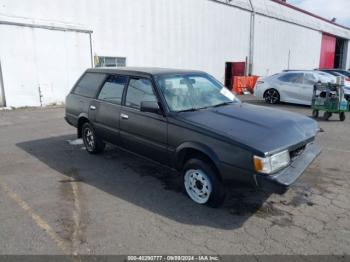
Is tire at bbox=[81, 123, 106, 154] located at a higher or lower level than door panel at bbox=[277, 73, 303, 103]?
lower

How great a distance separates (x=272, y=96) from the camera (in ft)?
42.8

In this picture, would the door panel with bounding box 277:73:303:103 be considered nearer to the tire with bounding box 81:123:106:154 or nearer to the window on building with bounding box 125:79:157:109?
the tire with bounding box 81:123:106:154

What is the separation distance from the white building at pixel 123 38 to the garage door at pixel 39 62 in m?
0.03

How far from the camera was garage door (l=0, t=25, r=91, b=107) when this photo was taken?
11109mm

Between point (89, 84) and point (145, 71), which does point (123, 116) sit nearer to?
point (145, 71)

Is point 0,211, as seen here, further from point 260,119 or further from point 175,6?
point 175,6

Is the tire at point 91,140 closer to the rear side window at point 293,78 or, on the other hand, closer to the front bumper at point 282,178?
the front bumper at point 282,178

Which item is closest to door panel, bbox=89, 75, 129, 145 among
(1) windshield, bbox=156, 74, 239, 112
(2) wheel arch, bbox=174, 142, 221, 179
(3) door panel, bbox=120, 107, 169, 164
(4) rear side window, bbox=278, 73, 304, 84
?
(3) door panel, bbox=120, 107, 169, 164

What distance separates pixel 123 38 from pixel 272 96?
7.33m

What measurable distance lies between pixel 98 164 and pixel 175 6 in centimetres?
1361

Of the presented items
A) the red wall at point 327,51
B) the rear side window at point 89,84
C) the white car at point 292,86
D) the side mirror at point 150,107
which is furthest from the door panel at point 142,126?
the red wall at point 327,51

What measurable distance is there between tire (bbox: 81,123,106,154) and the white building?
6732 mm

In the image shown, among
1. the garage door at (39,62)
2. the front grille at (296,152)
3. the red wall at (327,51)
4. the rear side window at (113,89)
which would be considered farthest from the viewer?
the red wall at (327,51)

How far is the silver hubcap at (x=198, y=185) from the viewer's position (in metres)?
3.80
